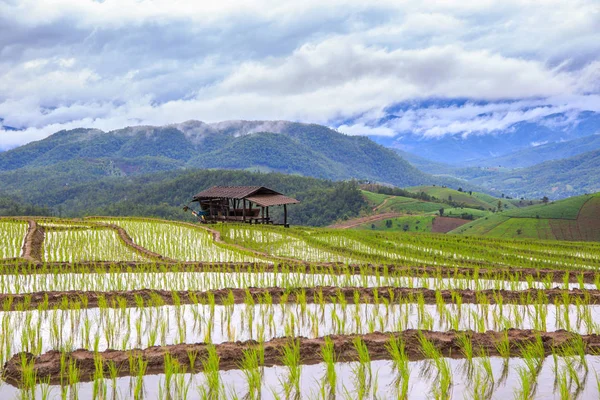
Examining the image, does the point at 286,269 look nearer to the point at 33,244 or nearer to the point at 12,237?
the point at 33,244

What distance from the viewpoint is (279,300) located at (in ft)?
25.6

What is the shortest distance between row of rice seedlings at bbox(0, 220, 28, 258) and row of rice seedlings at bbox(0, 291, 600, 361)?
26.0ft

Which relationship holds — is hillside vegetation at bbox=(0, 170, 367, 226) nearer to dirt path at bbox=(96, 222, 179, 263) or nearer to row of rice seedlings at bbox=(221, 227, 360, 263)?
row of rice seedlings at bbox=(221, 227, 360, 263)

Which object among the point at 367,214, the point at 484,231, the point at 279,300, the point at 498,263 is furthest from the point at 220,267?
the point at 367,214

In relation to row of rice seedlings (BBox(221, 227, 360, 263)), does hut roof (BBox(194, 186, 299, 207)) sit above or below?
above

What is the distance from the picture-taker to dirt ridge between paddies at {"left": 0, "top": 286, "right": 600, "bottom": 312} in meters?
7.36

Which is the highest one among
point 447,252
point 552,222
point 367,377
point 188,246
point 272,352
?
point 188,246

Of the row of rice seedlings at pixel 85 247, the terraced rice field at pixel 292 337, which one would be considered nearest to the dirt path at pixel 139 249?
the row of rice seedlings at pixel 85 247

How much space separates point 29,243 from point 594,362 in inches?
598

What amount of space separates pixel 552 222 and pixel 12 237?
169 ft

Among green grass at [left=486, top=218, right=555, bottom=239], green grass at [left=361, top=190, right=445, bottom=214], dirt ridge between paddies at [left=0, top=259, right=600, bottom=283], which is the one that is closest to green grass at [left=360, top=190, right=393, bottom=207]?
A: green grass at [left=361, top=190, right=445, bottom=214]

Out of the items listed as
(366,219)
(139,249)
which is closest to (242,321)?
(139,249)

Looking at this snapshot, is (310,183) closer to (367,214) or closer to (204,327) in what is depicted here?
(367,214)

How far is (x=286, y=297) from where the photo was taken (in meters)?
7.46
